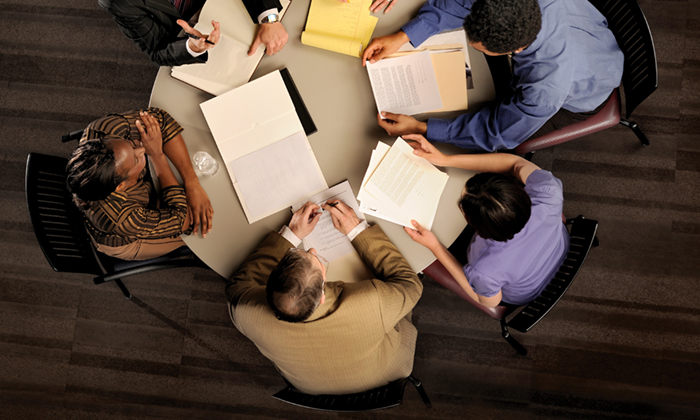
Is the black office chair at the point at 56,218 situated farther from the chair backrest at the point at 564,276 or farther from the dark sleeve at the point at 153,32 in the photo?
the chair backrest at the point at 564,276

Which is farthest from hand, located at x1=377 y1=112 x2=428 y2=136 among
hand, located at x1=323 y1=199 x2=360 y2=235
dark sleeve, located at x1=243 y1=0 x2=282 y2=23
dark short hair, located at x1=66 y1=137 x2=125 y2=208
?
dark short hair, located at x1=66 y1=137 x2=125 y2=208

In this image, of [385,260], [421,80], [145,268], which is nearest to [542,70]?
[421,80]

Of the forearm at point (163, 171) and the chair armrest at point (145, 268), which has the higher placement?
the forearm at point (163, 171)

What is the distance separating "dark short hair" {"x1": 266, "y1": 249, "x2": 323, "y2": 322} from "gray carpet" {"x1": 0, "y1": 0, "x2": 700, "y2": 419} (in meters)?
1.22

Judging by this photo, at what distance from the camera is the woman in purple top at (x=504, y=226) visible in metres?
1.29

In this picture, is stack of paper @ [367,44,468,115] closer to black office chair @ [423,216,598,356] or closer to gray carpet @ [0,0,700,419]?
black office chair @ [423,216,598,356]

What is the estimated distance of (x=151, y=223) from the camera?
1462mm

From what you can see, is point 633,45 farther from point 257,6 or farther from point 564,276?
point 257,6

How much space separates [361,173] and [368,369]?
75 cm

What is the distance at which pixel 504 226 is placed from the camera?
129cm

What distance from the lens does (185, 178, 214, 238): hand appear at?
1.48m

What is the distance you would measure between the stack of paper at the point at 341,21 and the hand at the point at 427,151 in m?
0.40

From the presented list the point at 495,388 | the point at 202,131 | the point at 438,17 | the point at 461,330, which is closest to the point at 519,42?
the point at 438,17

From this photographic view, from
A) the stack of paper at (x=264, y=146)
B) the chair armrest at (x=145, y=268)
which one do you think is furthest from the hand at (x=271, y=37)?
the chair armrest at (x=145, y=268)
